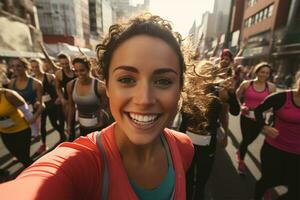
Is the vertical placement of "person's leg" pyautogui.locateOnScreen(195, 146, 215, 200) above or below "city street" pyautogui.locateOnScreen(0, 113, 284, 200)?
above

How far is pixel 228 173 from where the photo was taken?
3912mm

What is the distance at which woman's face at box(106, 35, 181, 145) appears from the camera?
1.04m

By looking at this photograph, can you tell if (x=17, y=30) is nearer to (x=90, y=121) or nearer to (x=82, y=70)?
(x=82, y=70)

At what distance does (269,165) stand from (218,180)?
1243mm

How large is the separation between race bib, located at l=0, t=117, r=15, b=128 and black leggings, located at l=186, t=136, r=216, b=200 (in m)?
2.56

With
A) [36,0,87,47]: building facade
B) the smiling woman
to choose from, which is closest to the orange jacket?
the smiling woman

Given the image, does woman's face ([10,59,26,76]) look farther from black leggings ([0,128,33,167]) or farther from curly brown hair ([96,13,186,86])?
curly brown hair ([96,13,186,86])

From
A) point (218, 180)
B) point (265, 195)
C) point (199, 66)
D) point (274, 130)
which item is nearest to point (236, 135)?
point (218, 180)

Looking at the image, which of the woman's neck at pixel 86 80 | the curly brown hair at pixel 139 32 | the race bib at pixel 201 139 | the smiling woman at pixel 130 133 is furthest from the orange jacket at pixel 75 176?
the woman's neck at pixel 86 80

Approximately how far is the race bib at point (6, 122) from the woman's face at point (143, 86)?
2.57 m

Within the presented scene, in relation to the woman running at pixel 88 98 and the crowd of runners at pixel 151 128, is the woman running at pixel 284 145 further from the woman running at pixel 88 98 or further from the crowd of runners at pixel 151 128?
the woman running at pixel 88 98

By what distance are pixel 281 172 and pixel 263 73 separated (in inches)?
85.9

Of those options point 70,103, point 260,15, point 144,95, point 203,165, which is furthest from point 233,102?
point 260,15

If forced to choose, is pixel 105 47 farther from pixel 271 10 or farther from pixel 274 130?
pixel 271 10
